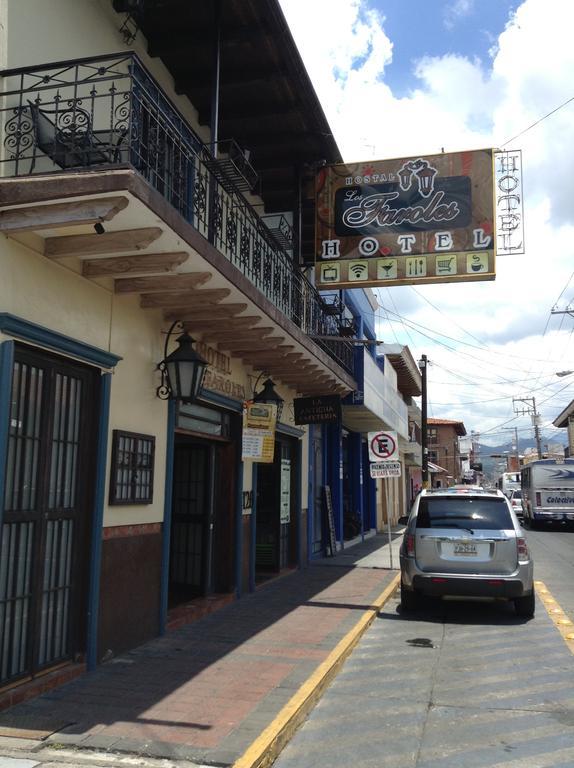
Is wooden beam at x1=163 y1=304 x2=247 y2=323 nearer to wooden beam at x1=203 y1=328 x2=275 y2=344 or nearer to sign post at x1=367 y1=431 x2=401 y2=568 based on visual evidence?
wooden beam at x1=203 y1=328 x2=275 y2=344

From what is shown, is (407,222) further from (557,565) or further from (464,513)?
(557,565)

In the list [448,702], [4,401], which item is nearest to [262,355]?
[4,401]

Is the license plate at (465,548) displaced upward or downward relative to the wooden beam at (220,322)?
downward

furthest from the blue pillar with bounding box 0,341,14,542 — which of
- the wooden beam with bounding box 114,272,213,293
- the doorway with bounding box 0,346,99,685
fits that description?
the wooden beam with bounding box 114,272,213,293

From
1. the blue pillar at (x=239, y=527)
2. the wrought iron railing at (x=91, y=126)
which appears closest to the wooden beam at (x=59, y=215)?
the wrought iron railing at (x=91, y=126)

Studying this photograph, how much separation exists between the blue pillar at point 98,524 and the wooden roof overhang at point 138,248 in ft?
3.58

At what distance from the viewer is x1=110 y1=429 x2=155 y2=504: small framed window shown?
21.5ft

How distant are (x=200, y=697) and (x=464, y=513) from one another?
497 centimetres

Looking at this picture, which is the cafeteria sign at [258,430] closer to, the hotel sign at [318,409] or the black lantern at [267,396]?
the black lantern at [267,396]

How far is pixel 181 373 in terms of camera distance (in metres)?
7.40

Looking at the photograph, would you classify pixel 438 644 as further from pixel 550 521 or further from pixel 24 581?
pixel 550 521

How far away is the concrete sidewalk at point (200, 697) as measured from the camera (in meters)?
4.33

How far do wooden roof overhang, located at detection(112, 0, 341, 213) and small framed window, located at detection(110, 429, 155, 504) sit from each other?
3.83 m

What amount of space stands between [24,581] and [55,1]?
5222 millimetres
